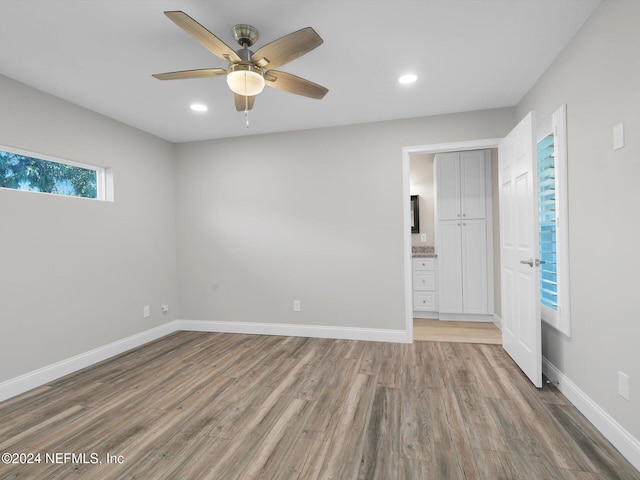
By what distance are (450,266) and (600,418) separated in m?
2.76

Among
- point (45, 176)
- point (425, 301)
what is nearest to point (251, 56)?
point (45, 176)

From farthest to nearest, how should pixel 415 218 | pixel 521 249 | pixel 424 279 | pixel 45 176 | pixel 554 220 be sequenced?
pixel 415 218 → pixel 424 279 → pixel 45 176 → pixel 521 249 → pixel 554 220

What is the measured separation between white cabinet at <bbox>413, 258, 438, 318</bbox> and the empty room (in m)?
0.03

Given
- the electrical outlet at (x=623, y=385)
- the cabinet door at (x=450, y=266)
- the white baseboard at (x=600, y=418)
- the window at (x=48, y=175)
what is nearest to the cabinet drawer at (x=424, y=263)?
the cabinet door at (x=450, y=266)

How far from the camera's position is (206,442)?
1911 millimetres

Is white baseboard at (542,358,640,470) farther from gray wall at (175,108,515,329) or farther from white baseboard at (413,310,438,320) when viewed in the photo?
white baseboard at (413,310,438,320)

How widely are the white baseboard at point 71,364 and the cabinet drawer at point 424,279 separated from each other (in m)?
3.47

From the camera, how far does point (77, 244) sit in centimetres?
310

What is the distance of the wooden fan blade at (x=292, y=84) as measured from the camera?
2088 mm

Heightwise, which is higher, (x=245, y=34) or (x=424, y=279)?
(x=245, y=34)

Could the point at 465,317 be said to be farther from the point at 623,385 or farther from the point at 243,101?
the point at 243,101

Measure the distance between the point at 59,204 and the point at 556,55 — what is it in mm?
4194

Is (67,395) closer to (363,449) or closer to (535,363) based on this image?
(363,449)

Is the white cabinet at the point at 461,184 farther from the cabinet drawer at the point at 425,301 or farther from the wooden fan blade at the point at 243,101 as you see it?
the wooden fan blade at the point at 243,101
